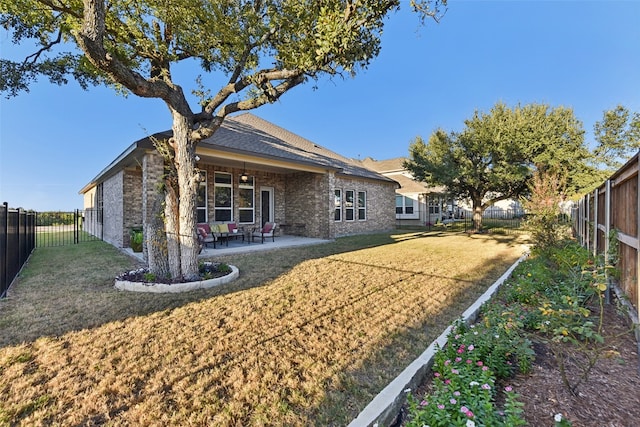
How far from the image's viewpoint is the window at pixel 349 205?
15.3m

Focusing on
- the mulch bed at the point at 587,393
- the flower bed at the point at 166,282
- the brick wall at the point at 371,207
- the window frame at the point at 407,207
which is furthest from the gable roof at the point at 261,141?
the window frame at the point at 407,207

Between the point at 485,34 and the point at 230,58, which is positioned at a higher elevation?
the point at 485,34

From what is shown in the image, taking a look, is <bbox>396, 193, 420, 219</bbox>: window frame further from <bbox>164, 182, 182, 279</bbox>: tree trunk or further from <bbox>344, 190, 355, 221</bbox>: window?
<bbox>164, 182, 182, 279</bbox>: tree trunk

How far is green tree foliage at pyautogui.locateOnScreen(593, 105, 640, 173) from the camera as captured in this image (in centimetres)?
2469

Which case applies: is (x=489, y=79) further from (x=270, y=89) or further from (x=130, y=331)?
(x=130, y=331)

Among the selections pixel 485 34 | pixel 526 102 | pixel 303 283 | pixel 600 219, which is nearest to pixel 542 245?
pixel 600 219

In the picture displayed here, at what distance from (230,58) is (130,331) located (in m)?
6.90

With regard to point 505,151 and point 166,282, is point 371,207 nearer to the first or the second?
point 505,151

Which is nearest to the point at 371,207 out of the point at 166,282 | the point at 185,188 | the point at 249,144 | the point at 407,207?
the point at 249,144

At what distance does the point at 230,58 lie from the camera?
7.53 m

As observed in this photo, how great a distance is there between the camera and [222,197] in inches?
468

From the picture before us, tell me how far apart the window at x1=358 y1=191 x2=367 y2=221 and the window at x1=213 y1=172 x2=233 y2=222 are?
23.8 ft

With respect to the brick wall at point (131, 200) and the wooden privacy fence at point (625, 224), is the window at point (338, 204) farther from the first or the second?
the wooden privacy fence at point (625, 224)

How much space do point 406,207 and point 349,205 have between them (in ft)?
40.6
